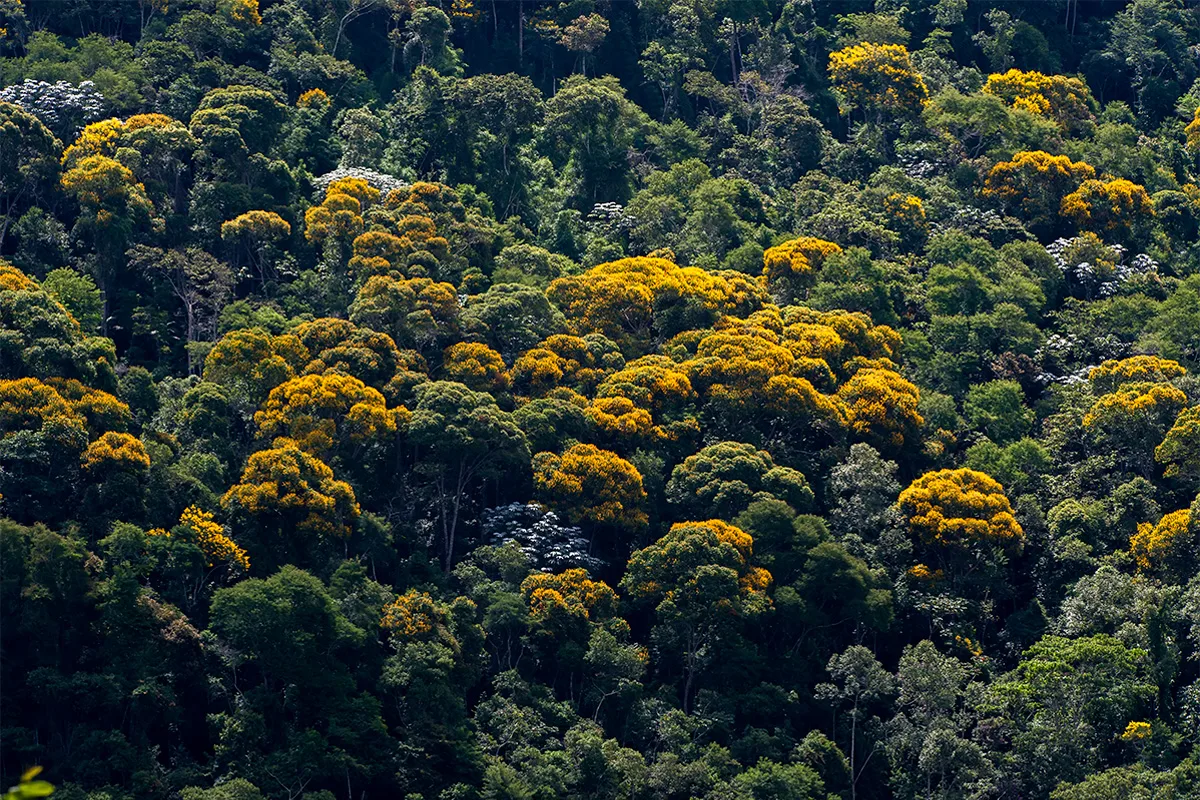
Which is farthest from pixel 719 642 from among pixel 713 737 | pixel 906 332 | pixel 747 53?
pixel 747 53

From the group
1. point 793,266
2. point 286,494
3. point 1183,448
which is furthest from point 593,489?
point 1183,448

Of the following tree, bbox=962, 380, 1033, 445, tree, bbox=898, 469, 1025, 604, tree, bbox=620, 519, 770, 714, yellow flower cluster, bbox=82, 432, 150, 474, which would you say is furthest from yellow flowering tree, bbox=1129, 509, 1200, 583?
yellow flower cluster, bbox=82, 432, 150, 474

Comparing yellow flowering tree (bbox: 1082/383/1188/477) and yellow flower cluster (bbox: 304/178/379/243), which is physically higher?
yellow flower cluster (bbox: 304/178/379/243)

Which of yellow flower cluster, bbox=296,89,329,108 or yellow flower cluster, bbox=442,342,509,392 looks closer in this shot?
yellow flower cluster, bbox=442,342,509,392

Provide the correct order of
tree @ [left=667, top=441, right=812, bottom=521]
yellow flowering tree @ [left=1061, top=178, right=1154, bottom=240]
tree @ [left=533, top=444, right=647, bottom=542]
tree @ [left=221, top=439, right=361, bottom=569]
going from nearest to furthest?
tree @ [left=221, top=439, right=361, bottom=569] → tree @ [left=533, top=444, right=647, bottom=542] → tree @ [left=667, top=441, right=812, bottom=521] → yellow flowering tree @ [left=1061, top=178, right=1154, bottom=240]

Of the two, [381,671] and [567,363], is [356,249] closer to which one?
[567,363]

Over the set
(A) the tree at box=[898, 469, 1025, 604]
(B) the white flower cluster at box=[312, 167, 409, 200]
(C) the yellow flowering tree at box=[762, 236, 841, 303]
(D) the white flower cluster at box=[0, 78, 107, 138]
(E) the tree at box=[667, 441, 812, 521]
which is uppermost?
(D) the white flower cluster at box=[0, 78, 107, 138]

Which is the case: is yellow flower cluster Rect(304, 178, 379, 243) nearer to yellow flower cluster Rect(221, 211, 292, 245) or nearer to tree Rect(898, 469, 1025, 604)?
yellow flower cluster Rect(221, 211, 292, 245)
